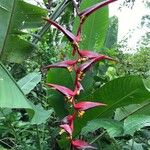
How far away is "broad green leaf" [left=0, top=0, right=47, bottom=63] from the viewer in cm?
161

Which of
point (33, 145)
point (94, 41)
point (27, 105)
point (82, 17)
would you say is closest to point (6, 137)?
point (33, 145)

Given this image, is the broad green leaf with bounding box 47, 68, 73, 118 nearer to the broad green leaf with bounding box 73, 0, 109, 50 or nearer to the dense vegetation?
the dense vegetation

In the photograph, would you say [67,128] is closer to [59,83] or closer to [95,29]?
[59,83]

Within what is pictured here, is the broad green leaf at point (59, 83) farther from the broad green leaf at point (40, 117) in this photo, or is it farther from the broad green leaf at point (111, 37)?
the broad green leaf at point (111, 37)

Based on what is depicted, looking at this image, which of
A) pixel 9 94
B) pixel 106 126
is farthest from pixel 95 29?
pixel 9 94

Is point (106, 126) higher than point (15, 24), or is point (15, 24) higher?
point (15, 24)

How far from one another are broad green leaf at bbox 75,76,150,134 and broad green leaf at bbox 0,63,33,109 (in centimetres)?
34

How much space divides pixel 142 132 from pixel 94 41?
16.5 inches

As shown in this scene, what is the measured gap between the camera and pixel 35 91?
7.31ft

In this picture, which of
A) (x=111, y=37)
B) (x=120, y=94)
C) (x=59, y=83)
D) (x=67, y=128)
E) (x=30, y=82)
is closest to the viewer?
(x=67, y=128)

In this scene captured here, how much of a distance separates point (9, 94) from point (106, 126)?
1.23 ft

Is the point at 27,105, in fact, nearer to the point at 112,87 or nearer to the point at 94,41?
the point at 112,87

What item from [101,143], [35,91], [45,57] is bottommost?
[101,143]

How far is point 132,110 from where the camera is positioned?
1.69 metres
